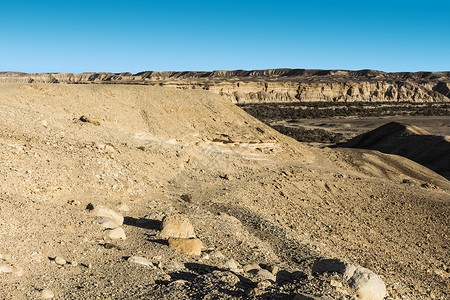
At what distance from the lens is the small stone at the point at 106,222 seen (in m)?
9.01

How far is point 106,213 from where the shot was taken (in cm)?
966

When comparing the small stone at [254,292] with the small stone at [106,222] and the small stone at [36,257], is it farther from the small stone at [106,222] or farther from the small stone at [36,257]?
the small stone at [106,222]

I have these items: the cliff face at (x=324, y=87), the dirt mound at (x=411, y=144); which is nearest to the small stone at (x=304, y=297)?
the dirt mound at (x=411, y=144)

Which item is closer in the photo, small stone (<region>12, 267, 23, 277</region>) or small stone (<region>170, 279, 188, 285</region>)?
small stone (<region>12, 267, 23, 277</region>)

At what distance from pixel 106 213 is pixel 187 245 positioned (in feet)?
8.21

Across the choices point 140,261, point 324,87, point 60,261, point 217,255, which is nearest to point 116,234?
point 140,261

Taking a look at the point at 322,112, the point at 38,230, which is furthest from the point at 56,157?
the point at 322,112

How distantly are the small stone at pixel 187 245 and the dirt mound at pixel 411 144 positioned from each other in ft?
80.9

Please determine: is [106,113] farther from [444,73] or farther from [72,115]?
[444,73]

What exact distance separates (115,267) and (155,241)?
5.26 feet

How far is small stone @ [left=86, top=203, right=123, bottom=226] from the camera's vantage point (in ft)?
31.5

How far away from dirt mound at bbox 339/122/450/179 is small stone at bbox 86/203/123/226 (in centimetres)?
2517

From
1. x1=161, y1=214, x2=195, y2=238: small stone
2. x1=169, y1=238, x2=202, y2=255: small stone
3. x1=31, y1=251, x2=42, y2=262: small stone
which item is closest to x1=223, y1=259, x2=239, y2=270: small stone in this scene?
x1=169, y1=238, x2=202, y2=255: small stone

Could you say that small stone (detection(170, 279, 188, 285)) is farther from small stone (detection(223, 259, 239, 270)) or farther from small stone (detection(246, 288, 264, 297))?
small stone (detection(223, 259, 239, 270))
